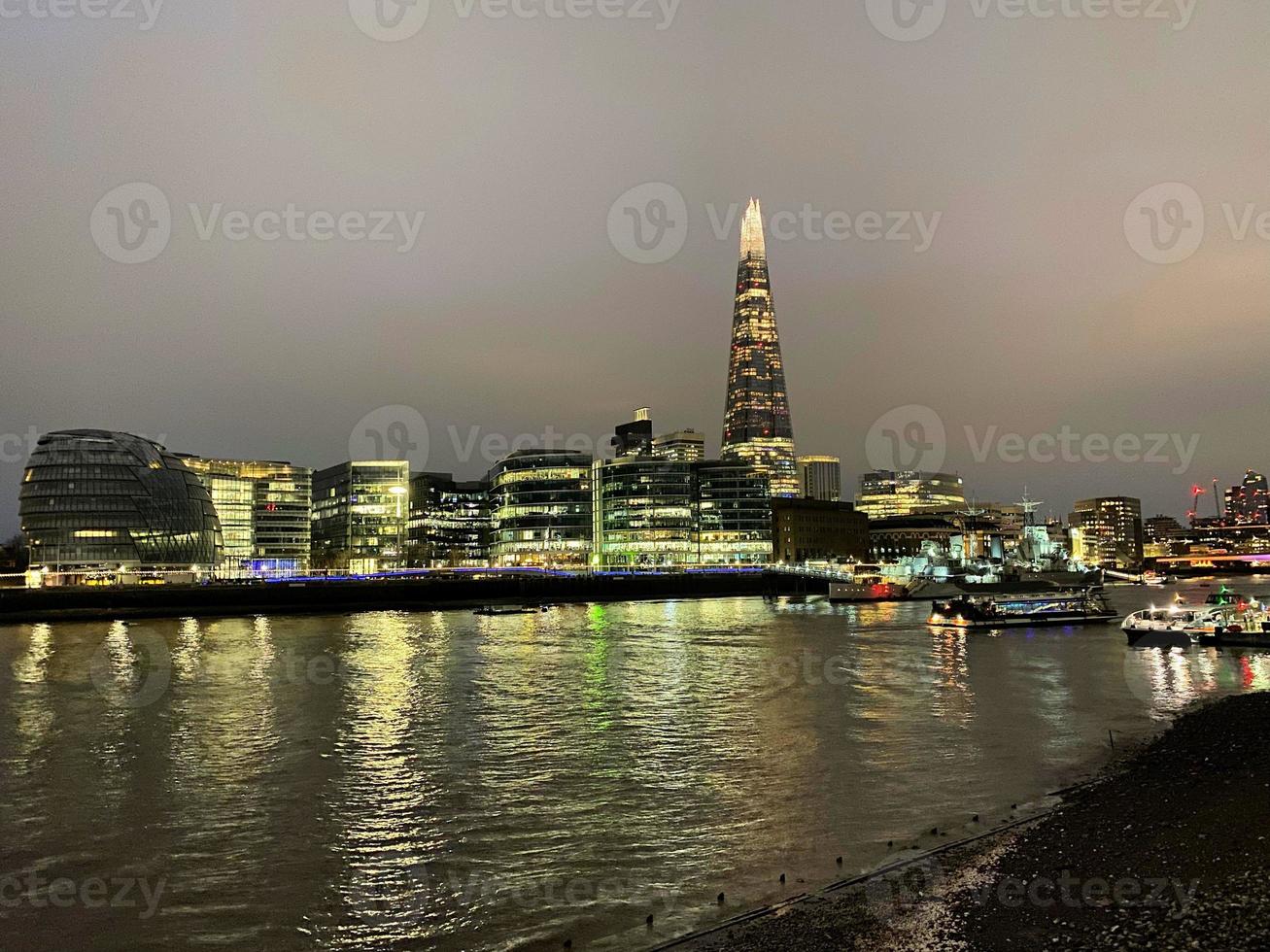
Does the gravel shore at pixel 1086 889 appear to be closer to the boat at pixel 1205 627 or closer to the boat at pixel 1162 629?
the boat at pixel 1162 629

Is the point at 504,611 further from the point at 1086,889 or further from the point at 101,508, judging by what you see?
the point at 1086,889

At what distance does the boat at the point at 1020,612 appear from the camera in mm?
86500

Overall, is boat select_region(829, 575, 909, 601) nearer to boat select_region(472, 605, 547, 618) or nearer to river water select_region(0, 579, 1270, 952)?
boat select_region(472, 605, 547, 618)

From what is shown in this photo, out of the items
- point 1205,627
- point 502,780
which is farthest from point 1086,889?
point 1205,627

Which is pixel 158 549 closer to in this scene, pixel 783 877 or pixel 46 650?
pixel 46 650

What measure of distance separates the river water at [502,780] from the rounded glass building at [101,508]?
340 feet

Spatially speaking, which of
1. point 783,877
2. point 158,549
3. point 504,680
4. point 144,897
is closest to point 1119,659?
point 504,680

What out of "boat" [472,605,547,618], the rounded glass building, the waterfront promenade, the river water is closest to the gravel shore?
the river water

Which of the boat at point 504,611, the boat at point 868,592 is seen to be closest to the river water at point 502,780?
the boat at point 504,611

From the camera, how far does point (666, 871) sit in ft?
62.1

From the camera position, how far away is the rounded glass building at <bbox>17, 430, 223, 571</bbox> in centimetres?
15125

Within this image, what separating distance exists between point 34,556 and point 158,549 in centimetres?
1817

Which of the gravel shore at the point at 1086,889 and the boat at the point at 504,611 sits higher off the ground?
the gravel shore at the point at 1086,889

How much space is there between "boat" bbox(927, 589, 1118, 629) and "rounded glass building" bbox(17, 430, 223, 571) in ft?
414
